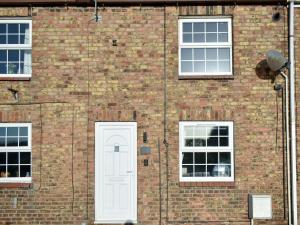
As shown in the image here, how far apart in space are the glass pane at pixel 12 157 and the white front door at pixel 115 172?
1962mm

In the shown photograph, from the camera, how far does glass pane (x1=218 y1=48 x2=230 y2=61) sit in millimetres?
11984

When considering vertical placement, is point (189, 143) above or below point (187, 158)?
above

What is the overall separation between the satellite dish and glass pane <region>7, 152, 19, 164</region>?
650 cm

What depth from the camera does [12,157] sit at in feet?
38.8

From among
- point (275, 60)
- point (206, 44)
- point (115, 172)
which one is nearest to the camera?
point (275, 60)

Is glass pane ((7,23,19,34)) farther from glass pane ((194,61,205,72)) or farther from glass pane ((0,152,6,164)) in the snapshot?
glass pane ((194,61,205,72))

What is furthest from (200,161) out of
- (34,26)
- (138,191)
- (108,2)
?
(34,26)

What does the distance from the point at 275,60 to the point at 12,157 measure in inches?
266

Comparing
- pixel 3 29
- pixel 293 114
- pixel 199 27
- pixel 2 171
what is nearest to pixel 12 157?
pixel 2 171

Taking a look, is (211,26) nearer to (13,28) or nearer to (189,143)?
(189,143)

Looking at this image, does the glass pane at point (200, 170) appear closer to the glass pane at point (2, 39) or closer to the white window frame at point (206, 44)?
the white window frame at point (206, 44)

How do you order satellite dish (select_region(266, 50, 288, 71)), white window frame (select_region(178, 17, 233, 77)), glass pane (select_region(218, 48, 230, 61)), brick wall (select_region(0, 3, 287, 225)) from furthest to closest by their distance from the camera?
glass pane (select_region(218, 48, 230, 61))
white window frame (select_region(178, 17, 233, 77))
brick wall (select_region(0, 3, 287, 225))
satellite dish (select_region(266, 50, 288, 71))

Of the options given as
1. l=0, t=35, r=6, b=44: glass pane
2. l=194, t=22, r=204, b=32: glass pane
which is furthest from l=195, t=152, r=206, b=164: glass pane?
l=0, t=35, r=6, b=44: glass pane

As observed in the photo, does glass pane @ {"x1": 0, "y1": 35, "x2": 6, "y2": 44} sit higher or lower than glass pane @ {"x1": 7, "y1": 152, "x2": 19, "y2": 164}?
higher
